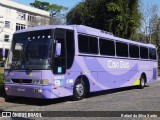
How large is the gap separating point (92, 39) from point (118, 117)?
223 inches

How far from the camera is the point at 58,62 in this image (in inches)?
488

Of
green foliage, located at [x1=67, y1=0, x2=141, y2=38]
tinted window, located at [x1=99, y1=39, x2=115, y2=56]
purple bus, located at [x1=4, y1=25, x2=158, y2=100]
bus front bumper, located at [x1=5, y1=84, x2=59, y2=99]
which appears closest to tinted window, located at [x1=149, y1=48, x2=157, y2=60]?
green foliage, located at [x1=67, y1=0, x2=141, y2=38]

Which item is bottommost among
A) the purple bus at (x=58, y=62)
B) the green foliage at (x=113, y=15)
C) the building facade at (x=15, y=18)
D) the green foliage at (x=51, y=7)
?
the purple bus at (x=58, y=62)

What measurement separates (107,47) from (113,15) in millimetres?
13112

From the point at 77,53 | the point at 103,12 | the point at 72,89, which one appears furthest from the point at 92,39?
the point at 103,12

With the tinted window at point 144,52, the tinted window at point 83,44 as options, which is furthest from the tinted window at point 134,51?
the tinted window at point 83,44

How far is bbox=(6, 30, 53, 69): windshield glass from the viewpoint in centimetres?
1210

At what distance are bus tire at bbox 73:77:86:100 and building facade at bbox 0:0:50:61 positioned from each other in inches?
1998

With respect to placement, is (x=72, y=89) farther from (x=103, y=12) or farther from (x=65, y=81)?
(x=103, y=12)

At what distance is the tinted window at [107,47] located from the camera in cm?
1568

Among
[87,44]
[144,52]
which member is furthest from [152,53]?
[87,44]

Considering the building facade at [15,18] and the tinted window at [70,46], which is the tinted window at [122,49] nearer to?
the tinted window at [70,46]

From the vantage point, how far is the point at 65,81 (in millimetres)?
12773

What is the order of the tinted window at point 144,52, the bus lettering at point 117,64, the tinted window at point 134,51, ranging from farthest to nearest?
the tinted window at point 144,52 → the tinted window at point 134,51 → the bus lettering at point 117,64
